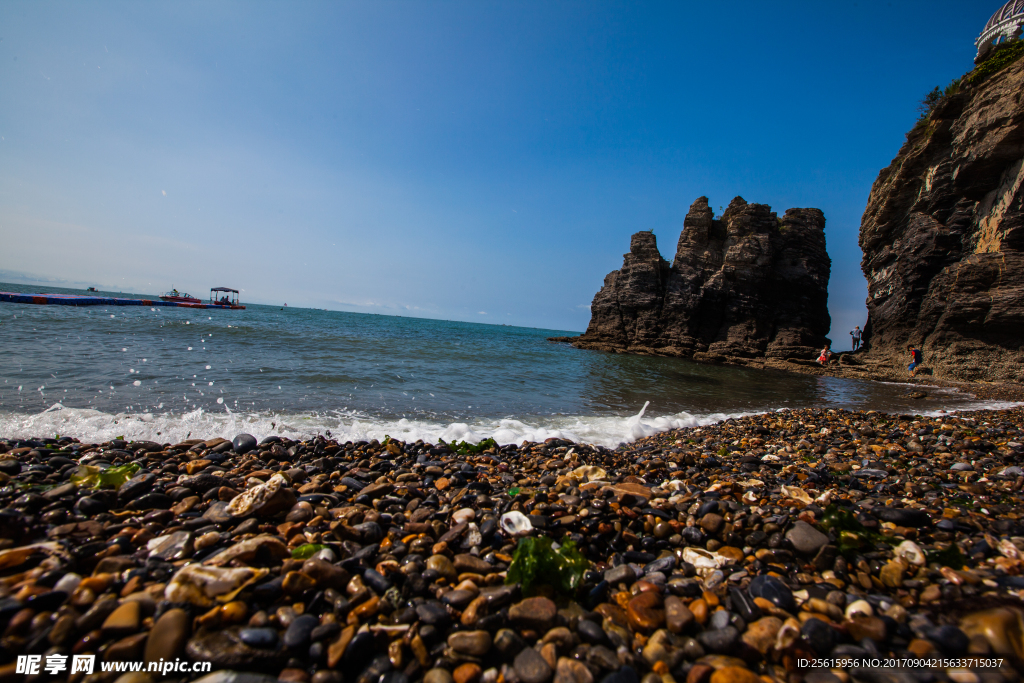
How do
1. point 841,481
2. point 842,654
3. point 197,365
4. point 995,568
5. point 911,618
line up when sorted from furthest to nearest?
point 197,365 → point 841,481 → point 995,568 → point 911,618 → point 842,654

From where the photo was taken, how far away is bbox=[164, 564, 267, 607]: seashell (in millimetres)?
1964

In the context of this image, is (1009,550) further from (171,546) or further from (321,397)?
(321,397)

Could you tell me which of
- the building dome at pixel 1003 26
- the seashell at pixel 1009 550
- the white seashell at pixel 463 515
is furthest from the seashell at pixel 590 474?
the building dome at pixel 1003 26

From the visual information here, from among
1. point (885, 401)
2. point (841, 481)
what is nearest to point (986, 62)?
point (885, 401)

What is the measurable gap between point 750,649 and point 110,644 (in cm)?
309

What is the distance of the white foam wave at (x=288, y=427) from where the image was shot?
5887 mm

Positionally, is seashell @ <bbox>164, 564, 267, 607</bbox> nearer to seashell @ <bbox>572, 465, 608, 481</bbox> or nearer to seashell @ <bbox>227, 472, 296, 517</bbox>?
seashell @ <bbox>227, 472, 296, 517</bbox>

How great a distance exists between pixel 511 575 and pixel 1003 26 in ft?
124

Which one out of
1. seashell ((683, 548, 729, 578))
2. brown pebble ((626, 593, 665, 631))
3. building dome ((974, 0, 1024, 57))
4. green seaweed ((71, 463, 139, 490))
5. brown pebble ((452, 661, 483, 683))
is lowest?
green seaweed ((71, 463, 139, 490))

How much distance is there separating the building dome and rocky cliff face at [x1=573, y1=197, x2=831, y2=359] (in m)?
16.1

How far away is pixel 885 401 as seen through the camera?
43.8ft

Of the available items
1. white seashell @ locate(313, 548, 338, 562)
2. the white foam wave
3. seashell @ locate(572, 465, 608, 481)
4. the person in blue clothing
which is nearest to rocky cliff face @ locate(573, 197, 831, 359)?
the person in blue clothing

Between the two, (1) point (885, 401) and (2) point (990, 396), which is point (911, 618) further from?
(2) point (990, 396)

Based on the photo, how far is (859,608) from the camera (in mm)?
1937
